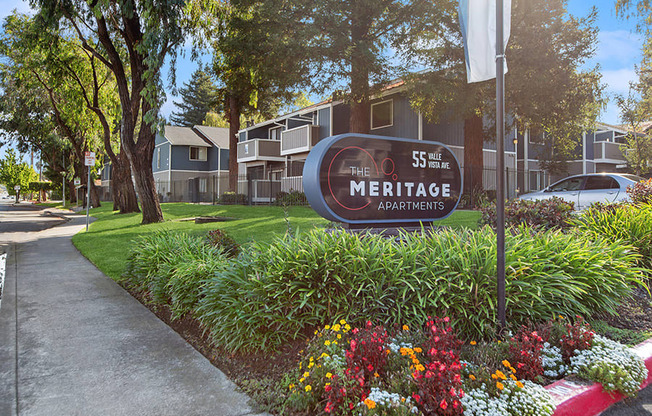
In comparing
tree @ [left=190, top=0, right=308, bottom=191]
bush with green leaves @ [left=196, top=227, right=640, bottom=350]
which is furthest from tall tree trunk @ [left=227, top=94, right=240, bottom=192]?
bush with green leaves @ [left=196, top=227, right=640, bottom=350]

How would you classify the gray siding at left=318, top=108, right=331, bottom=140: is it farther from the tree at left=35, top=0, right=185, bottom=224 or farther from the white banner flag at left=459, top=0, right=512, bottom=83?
the white banner flag at left=459, top=0, right=512, bottom=83

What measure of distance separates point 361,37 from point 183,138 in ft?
102

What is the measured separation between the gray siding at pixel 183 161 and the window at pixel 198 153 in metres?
0.36

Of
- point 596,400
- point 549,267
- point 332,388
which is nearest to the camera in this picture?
point 332,388

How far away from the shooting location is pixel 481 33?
13.1ft

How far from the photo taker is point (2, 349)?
4207mm

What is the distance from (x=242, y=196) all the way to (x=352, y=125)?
1233 cm

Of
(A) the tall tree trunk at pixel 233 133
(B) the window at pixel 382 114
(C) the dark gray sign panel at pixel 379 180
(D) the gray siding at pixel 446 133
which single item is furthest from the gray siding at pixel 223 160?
(C) the dark gray sign panel at pixel 379 180

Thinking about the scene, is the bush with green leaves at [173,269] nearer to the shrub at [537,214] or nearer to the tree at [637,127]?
the shrub at [537,214]

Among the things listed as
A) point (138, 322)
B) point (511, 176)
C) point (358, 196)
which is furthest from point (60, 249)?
point (511, 176)

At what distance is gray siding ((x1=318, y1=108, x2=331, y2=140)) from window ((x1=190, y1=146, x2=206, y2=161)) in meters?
20.9

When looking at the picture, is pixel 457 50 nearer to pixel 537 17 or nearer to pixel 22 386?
pixel 537 17

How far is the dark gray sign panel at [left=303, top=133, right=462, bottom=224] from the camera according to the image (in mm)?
6398

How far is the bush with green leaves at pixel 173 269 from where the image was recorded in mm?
5059
